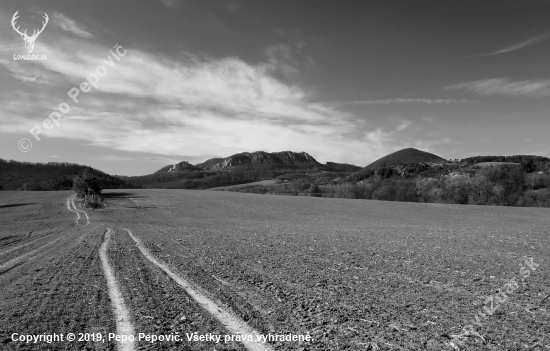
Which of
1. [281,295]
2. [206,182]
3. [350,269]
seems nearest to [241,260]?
[350,269]

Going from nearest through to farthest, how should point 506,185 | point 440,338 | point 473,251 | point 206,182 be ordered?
point 440,338 < point 473,251 < point 506,185 < point 206,182

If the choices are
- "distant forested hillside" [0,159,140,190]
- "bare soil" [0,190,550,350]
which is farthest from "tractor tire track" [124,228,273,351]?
"distant forested hillside" [0,159,140,190]

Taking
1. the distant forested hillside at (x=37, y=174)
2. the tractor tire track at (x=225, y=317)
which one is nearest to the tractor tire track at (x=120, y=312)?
the tractor tire track at (x=225, y=317)

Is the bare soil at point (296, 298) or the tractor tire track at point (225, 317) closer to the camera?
the tractor tire track at point (225, 317)

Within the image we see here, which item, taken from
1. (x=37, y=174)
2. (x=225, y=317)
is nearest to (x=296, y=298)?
(x=225, y=317)

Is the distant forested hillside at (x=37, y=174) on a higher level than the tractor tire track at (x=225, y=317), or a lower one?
higher

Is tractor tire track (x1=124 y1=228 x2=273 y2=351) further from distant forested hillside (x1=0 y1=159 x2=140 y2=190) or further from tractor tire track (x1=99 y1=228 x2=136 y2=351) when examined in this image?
distant forested hillside (x1=0 y1=159 x2=140 y2=190)

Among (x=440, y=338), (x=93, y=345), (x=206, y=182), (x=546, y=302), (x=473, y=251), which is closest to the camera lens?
(x=93, y=345)

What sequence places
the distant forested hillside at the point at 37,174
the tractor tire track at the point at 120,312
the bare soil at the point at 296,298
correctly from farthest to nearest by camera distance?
the distant forested hillside at the point at 37,174
the bare soil at the point at 296,298
the tractor tire track at the point at 120,312

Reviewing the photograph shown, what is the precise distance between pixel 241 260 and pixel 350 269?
151 inches

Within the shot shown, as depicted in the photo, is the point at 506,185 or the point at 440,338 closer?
the point at 440,338

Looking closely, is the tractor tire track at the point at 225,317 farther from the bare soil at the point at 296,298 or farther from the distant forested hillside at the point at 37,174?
the distant forested hillside at the point at 37,174

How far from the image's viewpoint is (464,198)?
72.2 meters

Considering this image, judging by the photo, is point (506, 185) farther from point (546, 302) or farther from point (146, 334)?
point (146, 334)
